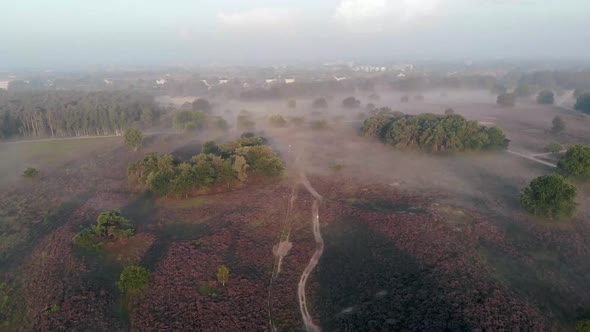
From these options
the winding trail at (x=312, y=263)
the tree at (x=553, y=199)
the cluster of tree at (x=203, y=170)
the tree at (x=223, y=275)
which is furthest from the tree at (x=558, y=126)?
the tree at (x=223, y=275)

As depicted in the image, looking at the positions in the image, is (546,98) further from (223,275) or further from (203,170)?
(223,275)

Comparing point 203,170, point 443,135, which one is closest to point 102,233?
point 203,170

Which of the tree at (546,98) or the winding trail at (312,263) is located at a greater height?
the tree at (546,98)

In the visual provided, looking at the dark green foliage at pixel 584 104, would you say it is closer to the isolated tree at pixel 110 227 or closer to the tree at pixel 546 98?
the tree at pixel 546 98

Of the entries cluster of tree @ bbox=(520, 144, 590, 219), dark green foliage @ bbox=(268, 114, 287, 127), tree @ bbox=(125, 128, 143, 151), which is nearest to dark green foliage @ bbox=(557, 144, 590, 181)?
cluster of tree @ bbox=(520, 144, 590, 219)

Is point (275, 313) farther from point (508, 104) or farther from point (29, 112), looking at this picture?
point (508, 104)
